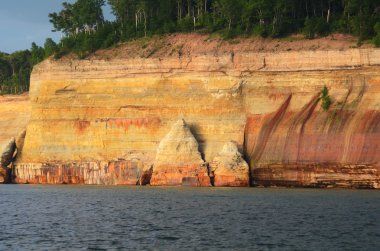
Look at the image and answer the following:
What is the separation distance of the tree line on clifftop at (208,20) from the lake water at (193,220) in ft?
53.1

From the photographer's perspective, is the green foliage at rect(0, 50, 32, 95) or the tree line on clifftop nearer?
the tree line on clifftop

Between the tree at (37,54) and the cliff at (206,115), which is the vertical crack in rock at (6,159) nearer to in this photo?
the cliff at (206,115)

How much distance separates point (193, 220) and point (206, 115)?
2382cm

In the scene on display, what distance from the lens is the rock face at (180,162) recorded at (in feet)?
179

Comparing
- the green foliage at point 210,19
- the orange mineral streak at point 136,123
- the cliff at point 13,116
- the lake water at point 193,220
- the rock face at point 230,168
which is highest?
the green foliage at point 210,19

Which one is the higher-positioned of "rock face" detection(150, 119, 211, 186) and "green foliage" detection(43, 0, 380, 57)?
"green foliage" detection(43, 0, 380, 57)

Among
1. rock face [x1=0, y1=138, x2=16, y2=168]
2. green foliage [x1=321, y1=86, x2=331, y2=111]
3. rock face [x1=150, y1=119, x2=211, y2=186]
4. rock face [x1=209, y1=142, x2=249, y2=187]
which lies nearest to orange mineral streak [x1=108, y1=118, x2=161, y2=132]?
rock face [x1=150, y1=119, x2=211, y2=186]

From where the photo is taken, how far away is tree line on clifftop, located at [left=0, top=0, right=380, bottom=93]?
59.3 m

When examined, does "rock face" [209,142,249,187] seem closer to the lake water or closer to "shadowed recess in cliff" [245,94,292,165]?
"shadowed recess in cliff" [245,94,292,165]

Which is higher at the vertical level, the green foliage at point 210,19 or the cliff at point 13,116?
the green foliage at point 210,19

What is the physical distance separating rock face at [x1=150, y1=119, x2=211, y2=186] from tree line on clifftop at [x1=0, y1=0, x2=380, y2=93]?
36.5 ft

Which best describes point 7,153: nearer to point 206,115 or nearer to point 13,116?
point 13,116

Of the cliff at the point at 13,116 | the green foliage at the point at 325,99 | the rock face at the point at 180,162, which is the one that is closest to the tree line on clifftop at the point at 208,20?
the green foliage at the point at 325,99

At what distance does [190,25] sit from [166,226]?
122 ft
